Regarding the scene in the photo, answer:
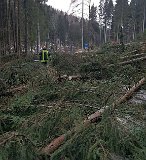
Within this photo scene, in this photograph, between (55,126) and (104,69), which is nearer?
(55,126)

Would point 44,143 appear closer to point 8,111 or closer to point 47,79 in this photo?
point 8,111

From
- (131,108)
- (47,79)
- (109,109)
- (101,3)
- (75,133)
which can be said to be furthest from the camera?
(101,3)

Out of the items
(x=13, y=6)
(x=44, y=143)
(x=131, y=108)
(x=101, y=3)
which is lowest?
(x=44, y=143)

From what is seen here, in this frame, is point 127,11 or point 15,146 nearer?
point 15,146

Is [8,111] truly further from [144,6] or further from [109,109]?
[144,6]

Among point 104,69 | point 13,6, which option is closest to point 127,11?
point 13,6

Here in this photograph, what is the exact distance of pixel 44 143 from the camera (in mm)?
4043

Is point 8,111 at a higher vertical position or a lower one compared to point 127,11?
lower

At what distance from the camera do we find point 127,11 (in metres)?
58.8

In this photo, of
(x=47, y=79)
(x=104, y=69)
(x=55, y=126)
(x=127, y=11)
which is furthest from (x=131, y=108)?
(x=127, y=11)

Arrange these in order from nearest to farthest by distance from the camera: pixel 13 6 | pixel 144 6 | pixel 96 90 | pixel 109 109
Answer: pixel 109 109 → pixel 96 90 → pixel 13 6 → pixel 144 6

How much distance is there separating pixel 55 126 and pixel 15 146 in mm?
1145

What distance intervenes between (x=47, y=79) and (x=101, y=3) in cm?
7656

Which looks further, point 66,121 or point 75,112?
point 75,112
